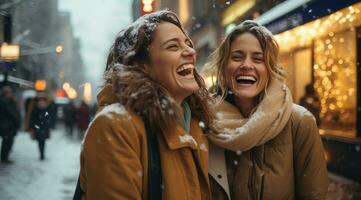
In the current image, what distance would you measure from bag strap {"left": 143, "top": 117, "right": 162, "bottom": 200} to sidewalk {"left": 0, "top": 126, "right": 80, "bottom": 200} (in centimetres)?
612

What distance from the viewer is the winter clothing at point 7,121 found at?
12180 mm

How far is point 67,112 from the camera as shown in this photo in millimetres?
25859

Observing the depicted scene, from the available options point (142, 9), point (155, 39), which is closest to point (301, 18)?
point (142, 9)

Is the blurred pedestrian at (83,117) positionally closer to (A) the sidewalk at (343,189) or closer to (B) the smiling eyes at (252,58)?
(A) the sidewalk at (343,189)

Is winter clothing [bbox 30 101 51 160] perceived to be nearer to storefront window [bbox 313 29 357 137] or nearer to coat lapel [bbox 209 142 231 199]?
storefront window [bbox 313 29 357 137]

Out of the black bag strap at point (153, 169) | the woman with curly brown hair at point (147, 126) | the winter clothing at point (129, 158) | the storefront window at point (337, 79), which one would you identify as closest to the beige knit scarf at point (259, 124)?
the woman with curly brown hair at point (147, 126)

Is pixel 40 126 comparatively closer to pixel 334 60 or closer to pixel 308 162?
pixel 334 60

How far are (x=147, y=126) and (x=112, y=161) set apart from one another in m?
0.29

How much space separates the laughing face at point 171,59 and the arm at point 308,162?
0.80 m

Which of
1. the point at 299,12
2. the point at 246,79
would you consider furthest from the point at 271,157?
the point at 299,12

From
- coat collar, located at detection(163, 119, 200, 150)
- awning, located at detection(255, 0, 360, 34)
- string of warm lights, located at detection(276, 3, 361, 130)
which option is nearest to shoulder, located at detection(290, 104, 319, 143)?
coat collar, located at detection(163, 119, 200, 150)

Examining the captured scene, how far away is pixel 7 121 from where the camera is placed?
1236 cm

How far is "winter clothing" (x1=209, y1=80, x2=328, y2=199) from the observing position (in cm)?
276

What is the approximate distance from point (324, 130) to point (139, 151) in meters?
9.78
